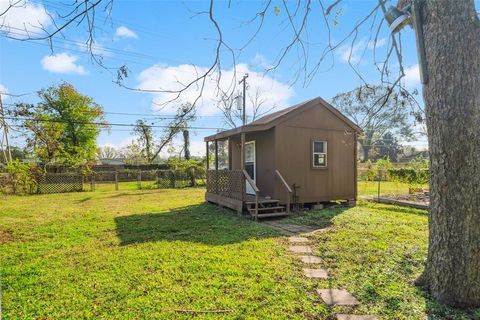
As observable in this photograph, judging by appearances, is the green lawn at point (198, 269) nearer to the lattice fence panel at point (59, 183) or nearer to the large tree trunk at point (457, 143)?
the large tree trunk at point (457, 143)

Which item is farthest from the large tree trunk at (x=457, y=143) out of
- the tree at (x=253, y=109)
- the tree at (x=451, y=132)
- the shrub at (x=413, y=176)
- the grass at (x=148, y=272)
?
the tree at (x=253, y=109)

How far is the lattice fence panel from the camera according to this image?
13883mm

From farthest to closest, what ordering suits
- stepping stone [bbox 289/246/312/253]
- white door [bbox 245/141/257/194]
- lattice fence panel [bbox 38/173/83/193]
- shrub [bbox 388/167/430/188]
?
lattice fence panel [bbox 38/173/83/193] → shrub [bbox 388/167/430/188] → white door [bbox 245/141/257/194] → stepping stone [bbox 289/246/312/253]

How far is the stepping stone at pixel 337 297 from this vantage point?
9.22 feet

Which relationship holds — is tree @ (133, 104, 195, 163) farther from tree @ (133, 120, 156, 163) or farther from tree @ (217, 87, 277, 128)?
tree @ (217, 87, 277, 128)

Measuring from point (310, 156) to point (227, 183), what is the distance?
9.06ft

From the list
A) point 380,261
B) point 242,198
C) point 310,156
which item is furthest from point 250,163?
point 380,261

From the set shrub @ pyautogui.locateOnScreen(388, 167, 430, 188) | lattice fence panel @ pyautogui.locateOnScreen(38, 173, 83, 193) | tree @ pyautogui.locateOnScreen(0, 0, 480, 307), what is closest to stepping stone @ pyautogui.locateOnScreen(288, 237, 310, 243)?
tree @ pyautogui.locateOnScreen(0, 0, 480, 307)

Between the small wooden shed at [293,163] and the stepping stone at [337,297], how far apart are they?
4174 mm

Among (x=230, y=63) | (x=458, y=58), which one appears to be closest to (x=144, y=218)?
(x=230, y=63)

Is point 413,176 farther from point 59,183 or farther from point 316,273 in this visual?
point 59,183

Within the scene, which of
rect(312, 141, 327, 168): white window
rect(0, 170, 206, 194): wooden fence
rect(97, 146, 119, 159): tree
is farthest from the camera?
rect(97, 146, 119, 159): tree

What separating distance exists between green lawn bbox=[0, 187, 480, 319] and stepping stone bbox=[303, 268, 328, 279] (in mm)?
113

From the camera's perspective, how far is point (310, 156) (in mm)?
8625
